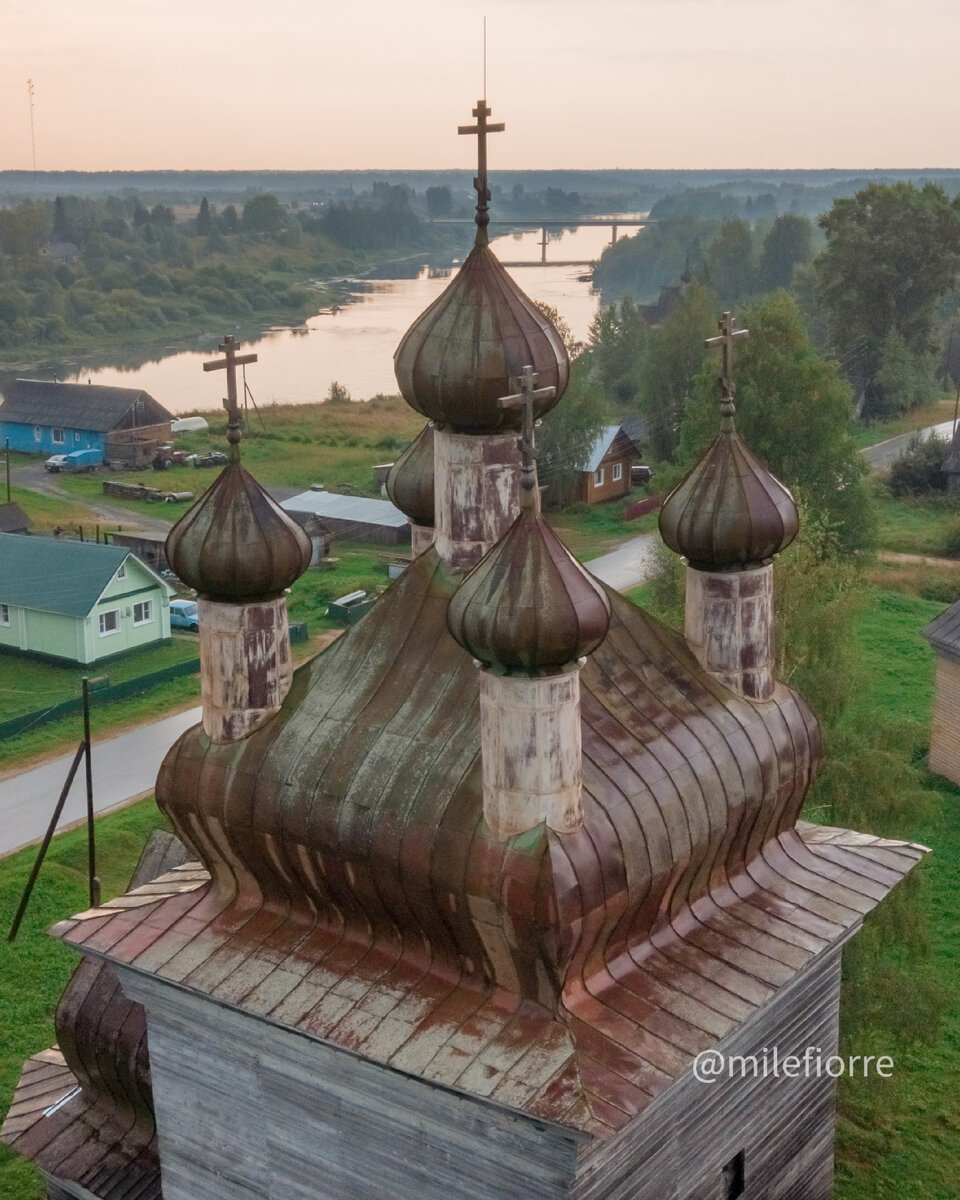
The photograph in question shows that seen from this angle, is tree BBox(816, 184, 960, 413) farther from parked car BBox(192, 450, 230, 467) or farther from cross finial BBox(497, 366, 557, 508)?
cross finial BBox(497, 366, 557, 508)

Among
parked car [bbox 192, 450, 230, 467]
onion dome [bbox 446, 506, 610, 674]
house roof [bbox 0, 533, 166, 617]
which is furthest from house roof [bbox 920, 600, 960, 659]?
parked car [bbox 192, 450, 230, 467]

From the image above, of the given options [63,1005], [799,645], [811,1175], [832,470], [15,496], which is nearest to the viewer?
[811,1175]

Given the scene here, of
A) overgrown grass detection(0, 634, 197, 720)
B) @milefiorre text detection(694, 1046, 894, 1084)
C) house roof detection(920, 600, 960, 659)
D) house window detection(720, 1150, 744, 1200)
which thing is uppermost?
@milefiorre text detection(694, 1046, 894, 1084)

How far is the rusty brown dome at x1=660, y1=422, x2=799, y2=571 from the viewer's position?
28.9 ft

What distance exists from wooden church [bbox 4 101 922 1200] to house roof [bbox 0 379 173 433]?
131 ft

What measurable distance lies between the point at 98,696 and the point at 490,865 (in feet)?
65.1

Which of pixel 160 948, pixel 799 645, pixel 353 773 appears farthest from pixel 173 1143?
pixel 799 645

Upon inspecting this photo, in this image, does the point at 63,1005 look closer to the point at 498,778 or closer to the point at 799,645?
the point at 498,778

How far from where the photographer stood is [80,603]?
2861 cm

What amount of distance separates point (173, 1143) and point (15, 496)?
36759mm

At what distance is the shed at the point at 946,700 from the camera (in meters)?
22.2

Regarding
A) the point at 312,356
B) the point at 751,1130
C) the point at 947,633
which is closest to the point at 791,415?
the point at 947,633

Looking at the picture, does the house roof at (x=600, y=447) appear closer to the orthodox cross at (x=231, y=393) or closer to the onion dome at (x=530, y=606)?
the orthodox cross at (x=231, y=393)

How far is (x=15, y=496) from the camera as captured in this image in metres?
43.6
